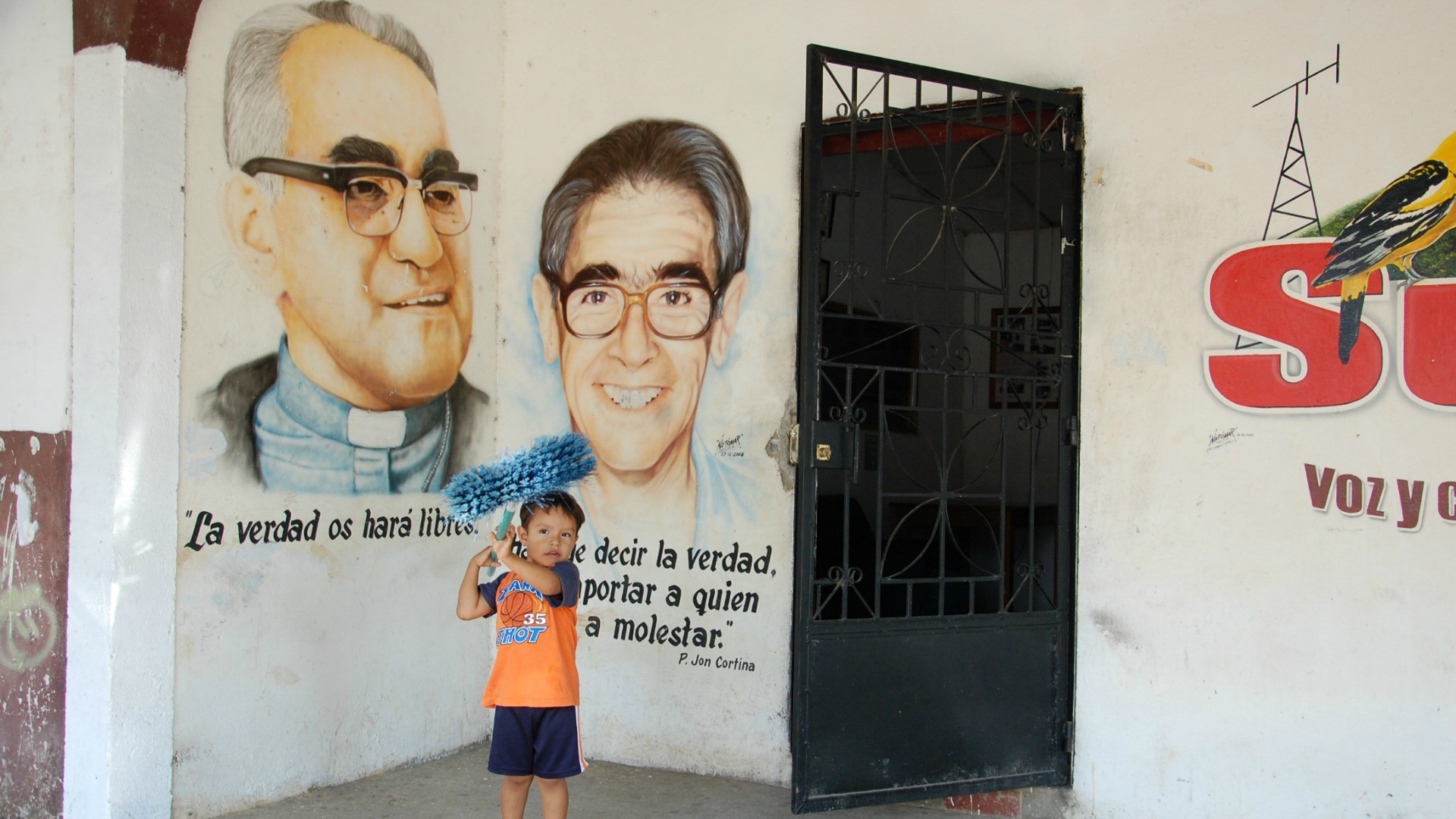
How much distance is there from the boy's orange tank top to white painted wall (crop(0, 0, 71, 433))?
5.57 feet

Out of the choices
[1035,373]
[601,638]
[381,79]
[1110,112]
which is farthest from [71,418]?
[1110,112]

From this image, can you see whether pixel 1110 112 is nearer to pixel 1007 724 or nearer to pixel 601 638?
pixel 1007 724

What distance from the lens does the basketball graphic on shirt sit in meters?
3.40

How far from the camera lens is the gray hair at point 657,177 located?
4.68 metres

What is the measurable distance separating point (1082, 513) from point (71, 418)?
3565 mm

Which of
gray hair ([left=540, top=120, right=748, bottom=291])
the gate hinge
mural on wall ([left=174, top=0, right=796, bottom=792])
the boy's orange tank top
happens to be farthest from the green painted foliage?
the boy's orange tank top

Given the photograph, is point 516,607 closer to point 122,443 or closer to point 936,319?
point 122,443

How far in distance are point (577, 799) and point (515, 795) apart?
38.4 inches

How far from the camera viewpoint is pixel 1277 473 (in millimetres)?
3756

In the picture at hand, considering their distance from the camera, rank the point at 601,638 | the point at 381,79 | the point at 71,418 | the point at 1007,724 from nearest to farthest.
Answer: the point at 71,418 < the point at 1007,724 < the point at 381,79 < the point at 601,638
